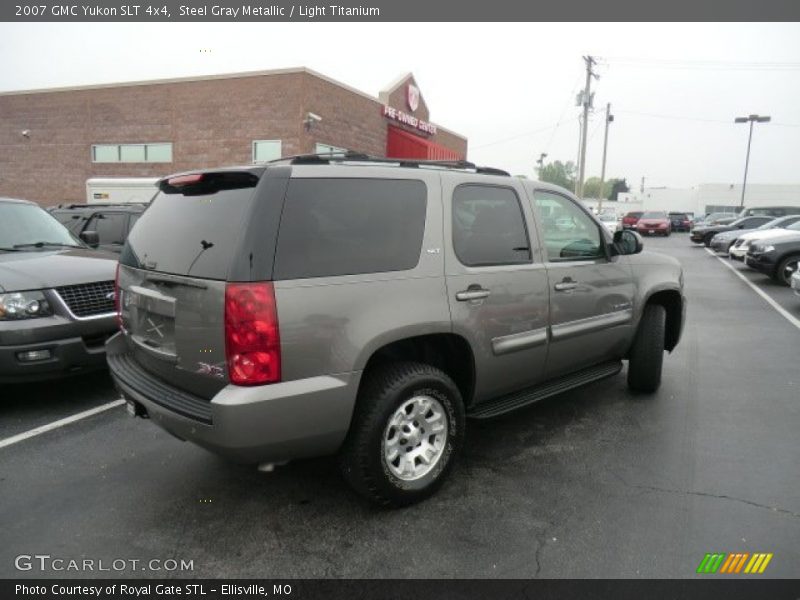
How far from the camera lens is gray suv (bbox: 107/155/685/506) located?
256 cm

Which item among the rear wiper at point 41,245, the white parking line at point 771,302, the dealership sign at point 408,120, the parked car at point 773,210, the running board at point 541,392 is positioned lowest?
the white parking line at point 771,302

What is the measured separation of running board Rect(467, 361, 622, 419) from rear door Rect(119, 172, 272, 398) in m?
1.69

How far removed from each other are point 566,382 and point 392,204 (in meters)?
2.03

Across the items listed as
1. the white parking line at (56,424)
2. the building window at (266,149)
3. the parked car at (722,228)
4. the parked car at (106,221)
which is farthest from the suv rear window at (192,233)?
the parked car at (722,228)

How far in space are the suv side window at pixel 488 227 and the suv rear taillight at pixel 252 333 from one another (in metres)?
1.27

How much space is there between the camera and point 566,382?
4.10m

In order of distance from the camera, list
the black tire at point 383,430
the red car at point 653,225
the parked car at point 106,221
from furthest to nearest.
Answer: the red car at point 653,225
the parked car at point 106,221
the black tire at point 383,430

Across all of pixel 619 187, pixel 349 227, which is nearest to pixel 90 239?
pixel 349 227

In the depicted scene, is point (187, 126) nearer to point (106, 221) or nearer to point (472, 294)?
point (106, 221)

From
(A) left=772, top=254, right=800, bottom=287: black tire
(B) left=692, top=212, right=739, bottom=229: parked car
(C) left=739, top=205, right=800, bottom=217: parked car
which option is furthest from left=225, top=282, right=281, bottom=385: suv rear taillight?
(C) left=739, top=205, right=800, bottom=217: parked car

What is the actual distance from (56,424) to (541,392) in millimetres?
3756

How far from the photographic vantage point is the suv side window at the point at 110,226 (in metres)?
8.02

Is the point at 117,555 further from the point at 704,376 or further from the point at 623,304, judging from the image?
the point at 704,376
